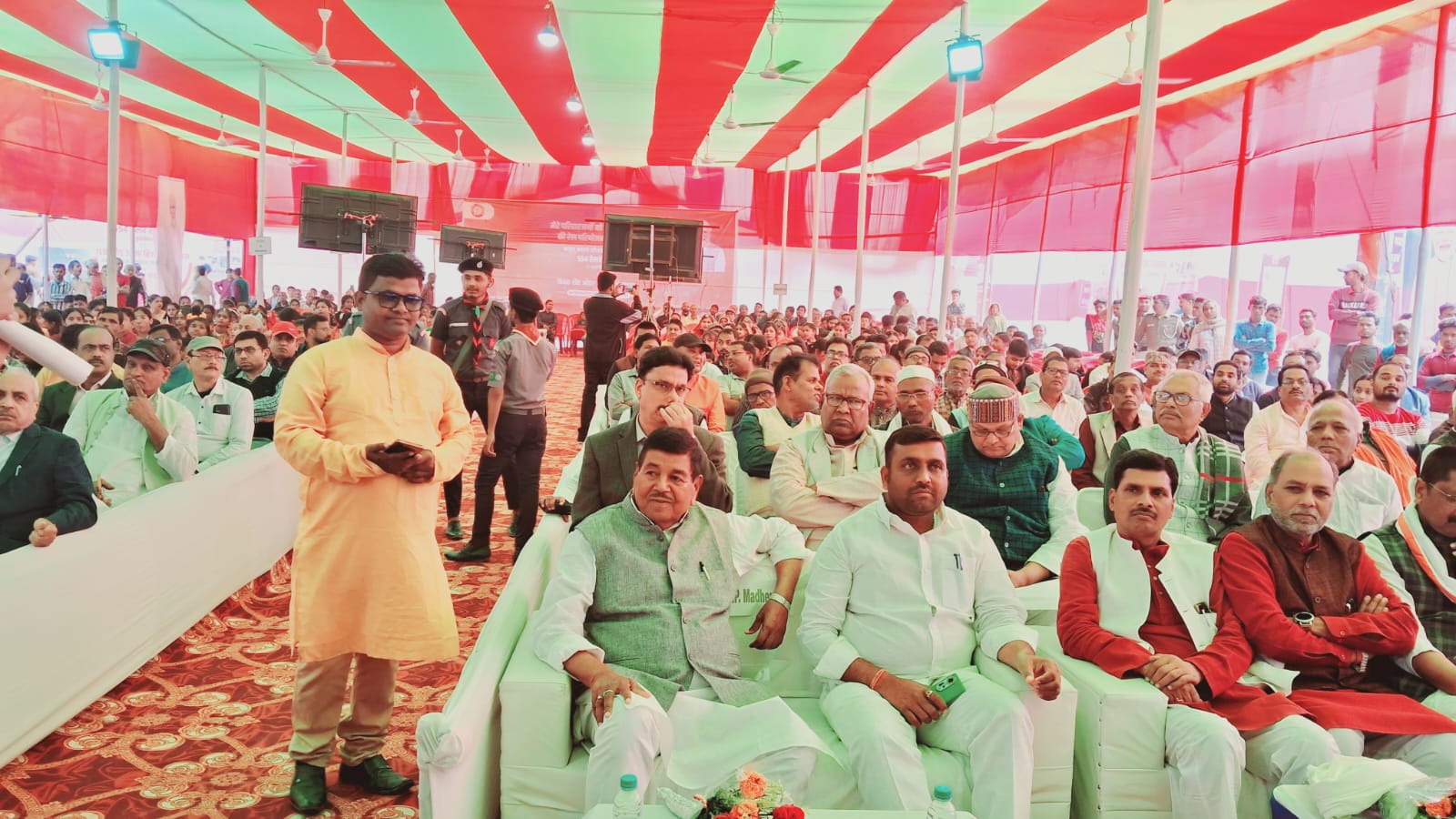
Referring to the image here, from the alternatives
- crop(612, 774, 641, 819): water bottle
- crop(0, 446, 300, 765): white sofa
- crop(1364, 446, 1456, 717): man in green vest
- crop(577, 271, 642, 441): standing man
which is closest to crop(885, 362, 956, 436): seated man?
crop(1364, 446, 1456, 717): man in green vest

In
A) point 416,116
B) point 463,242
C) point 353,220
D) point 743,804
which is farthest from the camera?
point 416,116

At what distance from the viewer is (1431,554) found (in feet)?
9.41

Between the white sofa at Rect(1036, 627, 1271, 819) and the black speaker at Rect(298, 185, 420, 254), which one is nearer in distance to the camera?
the white sofa at Rect(1036, 627, 1271, 819)

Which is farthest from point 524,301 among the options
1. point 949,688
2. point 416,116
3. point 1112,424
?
point 416,116

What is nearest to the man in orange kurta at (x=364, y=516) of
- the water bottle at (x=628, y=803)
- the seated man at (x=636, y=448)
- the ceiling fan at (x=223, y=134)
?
the seated man at (x=636, y=448)

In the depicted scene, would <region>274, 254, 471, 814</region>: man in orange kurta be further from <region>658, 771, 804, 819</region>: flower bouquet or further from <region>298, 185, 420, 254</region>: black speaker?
<region>298, 185, 420, 254</region>: black speaker

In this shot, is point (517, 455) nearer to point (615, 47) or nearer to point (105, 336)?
point (105, 336)

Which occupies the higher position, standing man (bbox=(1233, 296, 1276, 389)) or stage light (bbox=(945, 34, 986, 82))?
stage light (bbox=(945, 34, 986, 82))

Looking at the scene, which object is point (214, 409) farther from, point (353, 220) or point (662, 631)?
point (353, 220)

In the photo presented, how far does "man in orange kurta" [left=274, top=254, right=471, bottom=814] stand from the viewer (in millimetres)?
2520

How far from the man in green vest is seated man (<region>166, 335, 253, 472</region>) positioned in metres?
4.67

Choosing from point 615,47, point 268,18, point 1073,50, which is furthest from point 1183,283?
point 268,18

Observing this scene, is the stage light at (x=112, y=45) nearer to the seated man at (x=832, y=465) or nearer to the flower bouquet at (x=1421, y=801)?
the seated man at (x=832, y=465)

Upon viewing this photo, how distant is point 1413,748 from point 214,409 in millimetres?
4861
